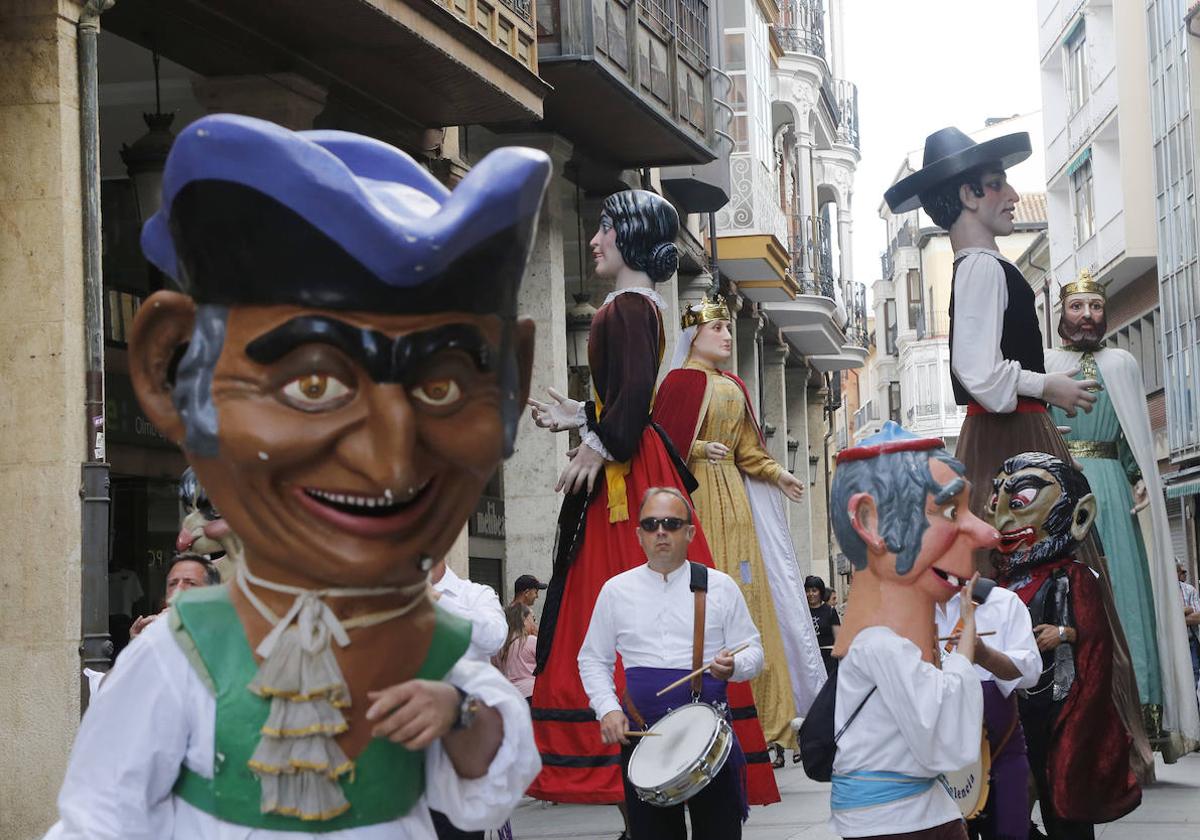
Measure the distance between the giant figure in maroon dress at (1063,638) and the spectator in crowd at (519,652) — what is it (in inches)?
213

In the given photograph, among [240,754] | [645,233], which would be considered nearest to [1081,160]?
[645,233]

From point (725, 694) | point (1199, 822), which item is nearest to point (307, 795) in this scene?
point (725, 694)

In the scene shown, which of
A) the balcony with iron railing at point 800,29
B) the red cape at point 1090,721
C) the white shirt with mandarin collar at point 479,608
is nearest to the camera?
the white shirt with mandarin collar at point 479,608

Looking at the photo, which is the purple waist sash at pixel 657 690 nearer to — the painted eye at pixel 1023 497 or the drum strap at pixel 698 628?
the drum strap at pixel 698 628

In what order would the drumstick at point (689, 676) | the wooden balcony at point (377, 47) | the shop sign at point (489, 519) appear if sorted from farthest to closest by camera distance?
the shop sign at point (489, 519) < the wooden balcony at point (377, 47) < the drumstick at point (689, 676)

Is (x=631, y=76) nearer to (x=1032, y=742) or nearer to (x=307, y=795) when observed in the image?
(x=1032, y=742)

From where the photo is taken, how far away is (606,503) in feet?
26.0

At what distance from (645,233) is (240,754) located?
5.27 metres

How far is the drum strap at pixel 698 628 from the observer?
6859 mm

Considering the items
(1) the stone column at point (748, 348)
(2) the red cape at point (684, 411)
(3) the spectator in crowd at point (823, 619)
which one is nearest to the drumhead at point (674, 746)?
(2) the red cape at point (684, 411)

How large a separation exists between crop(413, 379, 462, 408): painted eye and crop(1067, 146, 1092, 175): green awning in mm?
40426

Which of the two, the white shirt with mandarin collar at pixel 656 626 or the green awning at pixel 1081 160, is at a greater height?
the green awning at pixel 1081 160

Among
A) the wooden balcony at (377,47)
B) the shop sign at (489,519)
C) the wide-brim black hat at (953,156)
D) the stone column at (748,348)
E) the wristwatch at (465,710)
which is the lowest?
the wristwatch at (465,710)

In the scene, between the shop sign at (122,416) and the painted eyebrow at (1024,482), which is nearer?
the painted eyebrow at (1024,482)
